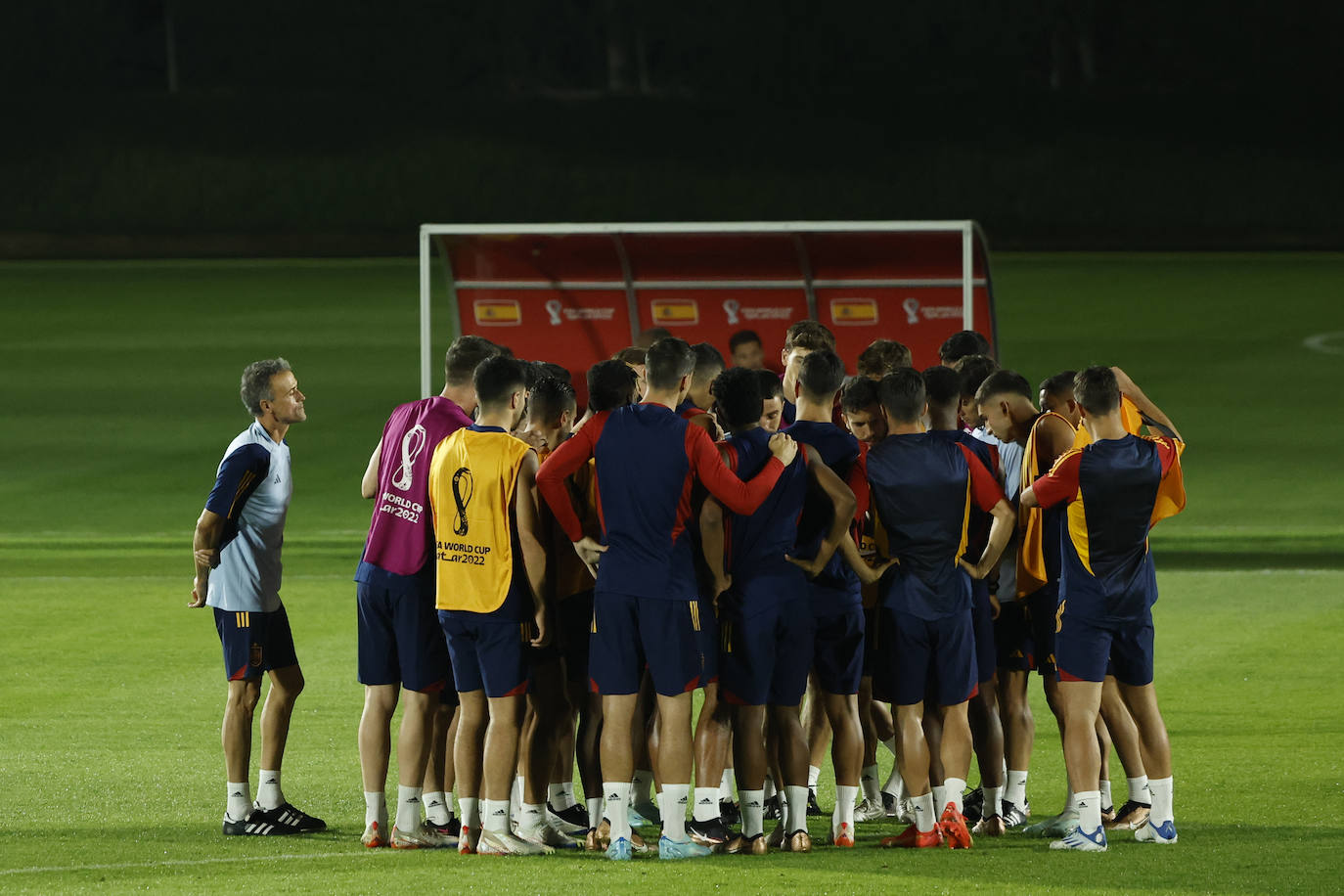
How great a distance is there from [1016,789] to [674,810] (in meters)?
1.59

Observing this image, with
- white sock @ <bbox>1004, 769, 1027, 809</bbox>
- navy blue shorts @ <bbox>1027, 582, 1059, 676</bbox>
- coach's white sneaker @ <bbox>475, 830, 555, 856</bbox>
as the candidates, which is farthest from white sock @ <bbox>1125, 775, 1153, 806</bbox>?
coach's white sneaker @ <bbox>475, 830, 555, 856</bbox>

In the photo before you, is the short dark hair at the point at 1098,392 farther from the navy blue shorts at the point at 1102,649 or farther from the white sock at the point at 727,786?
the white sock at the point at 727,786

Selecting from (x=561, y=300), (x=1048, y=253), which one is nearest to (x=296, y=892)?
(x=561, y=300)

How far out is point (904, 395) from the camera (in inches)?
262

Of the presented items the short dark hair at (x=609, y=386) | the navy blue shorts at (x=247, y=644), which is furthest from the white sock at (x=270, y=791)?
the short dark hair at (x=609, y=386)

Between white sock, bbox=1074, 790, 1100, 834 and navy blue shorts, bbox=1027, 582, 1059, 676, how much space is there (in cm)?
77

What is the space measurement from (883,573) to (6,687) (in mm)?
5707

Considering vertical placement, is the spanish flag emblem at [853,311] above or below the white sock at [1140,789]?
above

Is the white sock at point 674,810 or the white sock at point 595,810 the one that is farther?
the white sock at point 595,810

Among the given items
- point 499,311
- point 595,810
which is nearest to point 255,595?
point 595,810

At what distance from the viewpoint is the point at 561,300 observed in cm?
1455

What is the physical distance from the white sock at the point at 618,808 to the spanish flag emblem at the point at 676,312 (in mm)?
8406

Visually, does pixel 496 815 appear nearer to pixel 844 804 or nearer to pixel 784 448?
pixel 844 804

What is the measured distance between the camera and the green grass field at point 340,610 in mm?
6316
